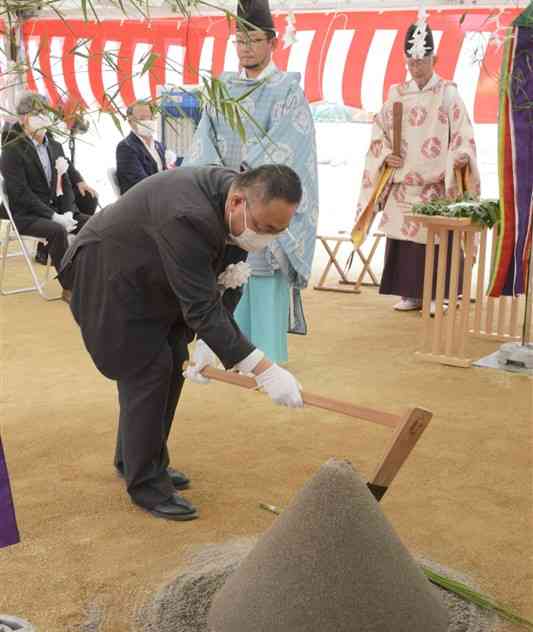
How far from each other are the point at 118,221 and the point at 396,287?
3123 millimetres

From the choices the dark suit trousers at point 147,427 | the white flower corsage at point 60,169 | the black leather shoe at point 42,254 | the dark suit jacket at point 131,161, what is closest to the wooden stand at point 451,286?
the dark suit trousers at point 147,427

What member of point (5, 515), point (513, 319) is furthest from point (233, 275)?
point (513, 319)

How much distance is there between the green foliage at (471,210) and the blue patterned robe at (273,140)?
69 centimetres

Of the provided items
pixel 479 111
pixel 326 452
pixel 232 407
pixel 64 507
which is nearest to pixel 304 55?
pixel 479 111

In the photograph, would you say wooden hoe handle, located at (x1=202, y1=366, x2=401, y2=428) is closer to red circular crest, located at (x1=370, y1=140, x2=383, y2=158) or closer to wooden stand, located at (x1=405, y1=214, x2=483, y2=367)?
wooden stand, located at (x1=405, y1=214, x2=483, y2=367)

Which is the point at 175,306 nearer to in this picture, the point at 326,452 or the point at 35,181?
the point at 326,452

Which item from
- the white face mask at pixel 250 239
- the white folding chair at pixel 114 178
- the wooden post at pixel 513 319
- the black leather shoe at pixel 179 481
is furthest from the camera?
the white folding chair at pixel 114 178

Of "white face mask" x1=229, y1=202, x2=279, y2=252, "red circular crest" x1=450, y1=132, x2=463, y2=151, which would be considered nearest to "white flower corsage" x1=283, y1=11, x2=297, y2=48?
"red circular crest" x1=450, y1=132, x2=463, y2=151

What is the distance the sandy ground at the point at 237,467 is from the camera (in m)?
2.13

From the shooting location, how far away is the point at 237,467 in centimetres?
282

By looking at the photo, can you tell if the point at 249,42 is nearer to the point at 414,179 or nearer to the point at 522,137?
the point at 522,137

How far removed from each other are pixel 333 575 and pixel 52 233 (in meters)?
3.83

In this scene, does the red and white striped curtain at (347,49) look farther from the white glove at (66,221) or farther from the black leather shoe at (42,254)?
the black leather shoe at (42,254)

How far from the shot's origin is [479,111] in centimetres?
638
